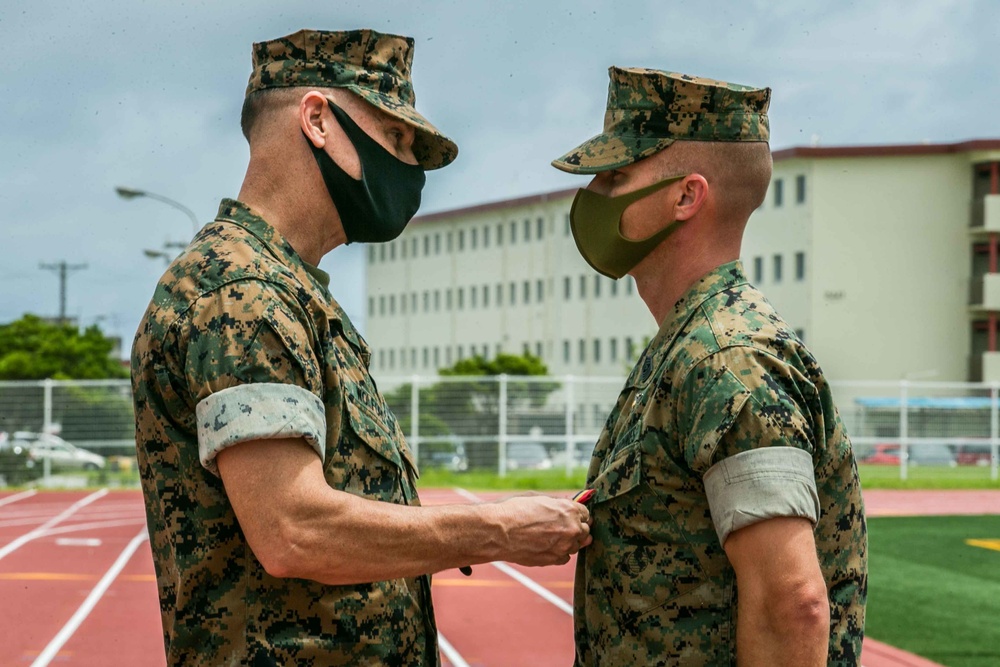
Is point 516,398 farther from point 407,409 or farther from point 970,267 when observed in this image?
point 970,267

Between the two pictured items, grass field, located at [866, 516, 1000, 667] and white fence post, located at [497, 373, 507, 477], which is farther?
white fence post, located at [497, 373, 507, 477]

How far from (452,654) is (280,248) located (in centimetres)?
610

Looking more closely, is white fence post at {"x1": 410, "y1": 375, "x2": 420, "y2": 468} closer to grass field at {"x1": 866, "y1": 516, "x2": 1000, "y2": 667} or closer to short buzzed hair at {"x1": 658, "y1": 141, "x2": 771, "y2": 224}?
grass field at {"x1": 866, "y1": 516, "x2": 1000, "y2": 667}

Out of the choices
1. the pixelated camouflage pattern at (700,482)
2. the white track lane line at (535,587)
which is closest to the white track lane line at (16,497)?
the white track lane line at (535,587)

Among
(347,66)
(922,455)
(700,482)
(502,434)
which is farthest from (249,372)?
(922,455)

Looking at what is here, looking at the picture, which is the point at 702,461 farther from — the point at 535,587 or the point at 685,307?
the point at 535,587

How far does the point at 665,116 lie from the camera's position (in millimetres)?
2832

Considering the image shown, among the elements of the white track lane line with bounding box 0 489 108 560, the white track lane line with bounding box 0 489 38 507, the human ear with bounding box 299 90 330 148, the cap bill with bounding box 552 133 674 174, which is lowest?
the white track lane line with bounding box 0 489 38 507

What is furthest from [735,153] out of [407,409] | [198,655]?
[407,409]

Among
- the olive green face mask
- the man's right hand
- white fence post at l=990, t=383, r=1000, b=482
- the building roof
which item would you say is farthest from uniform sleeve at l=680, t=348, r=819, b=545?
the building roof

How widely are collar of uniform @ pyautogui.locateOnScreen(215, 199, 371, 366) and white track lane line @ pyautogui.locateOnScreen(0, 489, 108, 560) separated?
12314 millimetres

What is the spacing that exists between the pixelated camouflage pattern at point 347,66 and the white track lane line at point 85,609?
6437mm

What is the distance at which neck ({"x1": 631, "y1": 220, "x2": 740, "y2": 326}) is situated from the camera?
9.32 feet

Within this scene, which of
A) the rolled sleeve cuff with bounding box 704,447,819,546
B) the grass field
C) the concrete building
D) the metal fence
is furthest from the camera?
the concrete building
